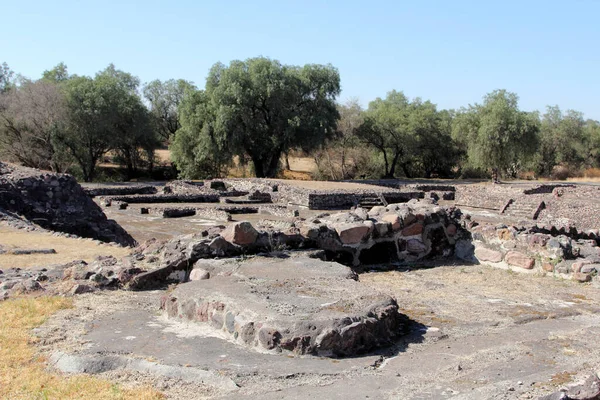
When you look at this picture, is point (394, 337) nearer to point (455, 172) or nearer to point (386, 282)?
point (386, 282)

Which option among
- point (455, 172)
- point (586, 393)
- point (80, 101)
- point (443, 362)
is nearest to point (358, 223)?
point (443, 362)

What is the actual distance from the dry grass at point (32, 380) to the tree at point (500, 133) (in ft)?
115

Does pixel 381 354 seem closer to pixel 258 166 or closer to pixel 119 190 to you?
pixel 119 190

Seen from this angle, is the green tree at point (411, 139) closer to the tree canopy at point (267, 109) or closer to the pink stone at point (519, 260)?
the tree canopy at point (267, 109)

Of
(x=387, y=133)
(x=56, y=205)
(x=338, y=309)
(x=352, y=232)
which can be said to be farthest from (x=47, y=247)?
(x=387, y=133)

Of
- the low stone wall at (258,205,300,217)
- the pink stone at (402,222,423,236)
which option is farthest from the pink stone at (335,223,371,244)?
the low stone wall at (258,205,300,217)

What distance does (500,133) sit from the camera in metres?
36.2

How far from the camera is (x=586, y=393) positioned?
9.02 feet

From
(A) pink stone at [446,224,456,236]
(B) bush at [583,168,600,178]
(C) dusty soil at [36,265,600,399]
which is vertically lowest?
(C) dusty soil at [36,265,600,399]

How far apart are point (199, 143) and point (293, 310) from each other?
3436cm

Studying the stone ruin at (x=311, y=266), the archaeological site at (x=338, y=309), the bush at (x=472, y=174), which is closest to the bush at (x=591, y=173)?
the bush at (x=472, y=174)

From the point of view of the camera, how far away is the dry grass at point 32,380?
9.82 ft

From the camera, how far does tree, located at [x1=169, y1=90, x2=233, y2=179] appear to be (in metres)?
36.6

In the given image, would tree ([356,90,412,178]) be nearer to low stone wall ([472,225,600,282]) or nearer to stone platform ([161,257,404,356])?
low stone wall ([472,225,600,282])
